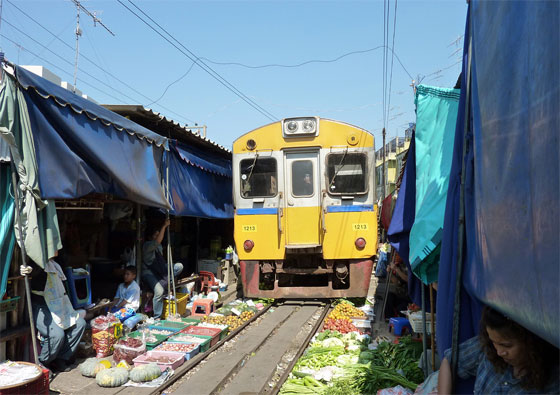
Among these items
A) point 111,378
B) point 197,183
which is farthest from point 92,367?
point 197,183

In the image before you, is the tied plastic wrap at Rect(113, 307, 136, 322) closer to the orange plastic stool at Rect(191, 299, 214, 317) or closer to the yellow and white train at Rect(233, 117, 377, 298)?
the orange plastic stool at Rect(191, 299, 214, 317)

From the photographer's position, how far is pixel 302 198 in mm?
8516

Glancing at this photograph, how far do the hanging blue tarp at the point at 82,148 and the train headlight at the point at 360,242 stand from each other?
12.5ft

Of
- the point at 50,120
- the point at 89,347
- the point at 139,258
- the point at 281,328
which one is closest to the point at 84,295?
the point at 89,347

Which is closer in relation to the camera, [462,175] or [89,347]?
[462,175]

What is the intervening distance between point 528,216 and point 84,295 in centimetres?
579

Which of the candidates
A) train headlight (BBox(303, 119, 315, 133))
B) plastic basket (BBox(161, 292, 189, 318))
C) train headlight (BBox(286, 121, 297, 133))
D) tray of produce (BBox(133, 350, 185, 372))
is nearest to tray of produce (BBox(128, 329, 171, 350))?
tray of produce (BBox(133, 350, 185, 372))

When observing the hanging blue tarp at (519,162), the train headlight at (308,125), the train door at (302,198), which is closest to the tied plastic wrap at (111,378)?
the hanging blue tarp at (519,162)

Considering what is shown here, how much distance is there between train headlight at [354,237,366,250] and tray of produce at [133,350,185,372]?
→ 4.13 m

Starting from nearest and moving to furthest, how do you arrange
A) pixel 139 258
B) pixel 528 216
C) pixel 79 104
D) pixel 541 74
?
1. pixel 541 74
2. pixel 528 216
3. pixel 79 104
4. pixel 139 258

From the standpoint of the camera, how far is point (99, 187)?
5.33 m

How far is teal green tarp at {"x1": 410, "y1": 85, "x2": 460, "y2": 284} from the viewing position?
3.12 m

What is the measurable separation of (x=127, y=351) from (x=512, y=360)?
442 centimetres

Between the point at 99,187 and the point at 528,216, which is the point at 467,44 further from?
the point at 99,187
